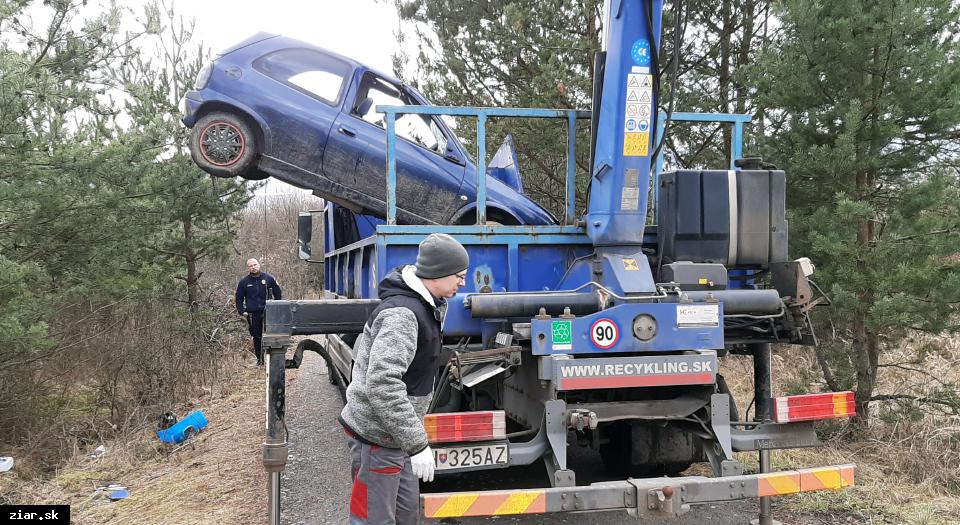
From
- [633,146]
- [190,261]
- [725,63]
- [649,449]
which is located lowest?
[649,449]

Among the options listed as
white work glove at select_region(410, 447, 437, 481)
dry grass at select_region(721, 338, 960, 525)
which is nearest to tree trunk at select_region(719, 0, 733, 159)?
dry grass at select_region(721, 338, 960, 525)

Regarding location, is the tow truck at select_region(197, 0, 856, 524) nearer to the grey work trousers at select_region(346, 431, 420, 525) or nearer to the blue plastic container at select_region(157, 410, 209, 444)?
the grey work trousers at select_region(346, 431, 420, 525)

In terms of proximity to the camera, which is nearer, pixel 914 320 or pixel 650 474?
pixel 650 474

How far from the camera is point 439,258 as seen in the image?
278 centimetres

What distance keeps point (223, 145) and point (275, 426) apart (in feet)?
9.41

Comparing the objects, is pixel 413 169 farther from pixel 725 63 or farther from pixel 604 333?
pixel 725 63

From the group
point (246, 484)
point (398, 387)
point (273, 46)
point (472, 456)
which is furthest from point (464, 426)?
point (273, 46)

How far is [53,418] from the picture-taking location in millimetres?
7559

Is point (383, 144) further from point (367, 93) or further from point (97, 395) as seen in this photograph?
point (97, 395)

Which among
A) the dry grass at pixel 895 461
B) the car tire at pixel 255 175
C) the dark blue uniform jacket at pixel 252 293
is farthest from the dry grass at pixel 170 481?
the dry grass at pixel 895 461

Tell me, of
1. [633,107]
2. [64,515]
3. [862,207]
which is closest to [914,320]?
[862,207]

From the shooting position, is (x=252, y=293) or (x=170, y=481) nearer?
(x=170, y=481)

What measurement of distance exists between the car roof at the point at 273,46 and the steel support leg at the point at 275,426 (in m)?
3.13

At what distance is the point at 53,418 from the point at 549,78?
7.17 metres
